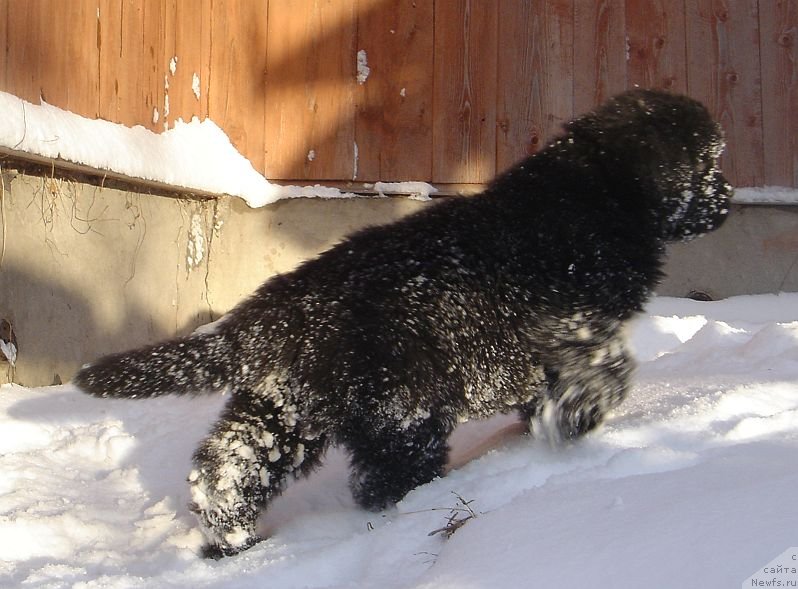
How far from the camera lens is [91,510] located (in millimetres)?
3221

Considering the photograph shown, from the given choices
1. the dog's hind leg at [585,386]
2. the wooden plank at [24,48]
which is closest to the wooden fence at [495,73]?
the wooden plank at [24,48]

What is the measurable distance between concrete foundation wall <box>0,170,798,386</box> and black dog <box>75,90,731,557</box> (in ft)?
6.00

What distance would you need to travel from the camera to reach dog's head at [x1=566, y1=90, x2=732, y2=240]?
3.36 metres

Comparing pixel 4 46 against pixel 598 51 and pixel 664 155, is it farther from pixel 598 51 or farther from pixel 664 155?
pixel 598 51

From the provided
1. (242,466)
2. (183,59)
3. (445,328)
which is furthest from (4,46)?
(445,328)

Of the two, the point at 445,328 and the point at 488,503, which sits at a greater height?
the point at 445,328

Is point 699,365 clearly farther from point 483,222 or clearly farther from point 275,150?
point 275,150

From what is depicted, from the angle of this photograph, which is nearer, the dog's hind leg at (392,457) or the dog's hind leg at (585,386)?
the dog's hind leg at (392,457)

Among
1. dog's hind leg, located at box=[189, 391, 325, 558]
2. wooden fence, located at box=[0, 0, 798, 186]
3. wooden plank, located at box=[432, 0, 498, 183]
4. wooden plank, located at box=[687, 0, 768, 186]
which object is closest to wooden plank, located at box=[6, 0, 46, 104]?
wooden fence, located at box=[0, 0, 798, 186]

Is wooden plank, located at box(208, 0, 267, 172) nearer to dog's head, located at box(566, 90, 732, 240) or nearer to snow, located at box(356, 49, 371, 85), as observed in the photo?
snow, located at box(356, 49, 371, 85)

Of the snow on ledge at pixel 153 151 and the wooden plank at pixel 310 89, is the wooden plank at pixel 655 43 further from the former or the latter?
the wooden plank at pixel 310 89

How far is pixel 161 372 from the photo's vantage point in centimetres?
A: 299

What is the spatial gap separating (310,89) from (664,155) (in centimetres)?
360

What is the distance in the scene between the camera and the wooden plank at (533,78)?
20.3 ft
